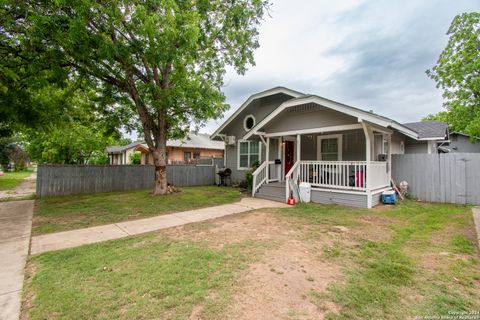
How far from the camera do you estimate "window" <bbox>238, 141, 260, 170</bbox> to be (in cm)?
1253

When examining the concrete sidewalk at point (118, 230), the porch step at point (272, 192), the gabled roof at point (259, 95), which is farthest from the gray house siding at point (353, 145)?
the concrete sidewalk at point (118, 230)

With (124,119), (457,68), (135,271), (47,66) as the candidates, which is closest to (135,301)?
(135,271)

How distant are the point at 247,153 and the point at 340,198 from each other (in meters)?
6.36

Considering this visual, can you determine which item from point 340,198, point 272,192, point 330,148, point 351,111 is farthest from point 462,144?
point 272,192

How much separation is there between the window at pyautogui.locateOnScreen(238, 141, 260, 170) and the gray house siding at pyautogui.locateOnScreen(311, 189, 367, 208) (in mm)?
4648

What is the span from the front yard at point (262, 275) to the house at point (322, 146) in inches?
113

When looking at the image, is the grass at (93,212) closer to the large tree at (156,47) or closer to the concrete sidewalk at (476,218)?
the large tree at (156,47)

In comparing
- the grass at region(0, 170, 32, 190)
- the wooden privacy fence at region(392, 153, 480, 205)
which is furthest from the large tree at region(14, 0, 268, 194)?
the grass at region(0, 170, 32, 190)

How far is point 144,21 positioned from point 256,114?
722 centimetres

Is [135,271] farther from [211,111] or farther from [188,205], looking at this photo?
[211,111]

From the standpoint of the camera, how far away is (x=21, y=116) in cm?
724

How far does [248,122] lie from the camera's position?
1280 centimetres

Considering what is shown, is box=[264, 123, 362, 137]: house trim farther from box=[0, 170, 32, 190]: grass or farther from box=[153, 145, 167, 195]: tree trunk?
box=[0, 170, 32, 190]: grass

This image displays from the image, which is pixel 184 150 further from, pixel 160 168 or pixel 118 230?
pixel 118 230
